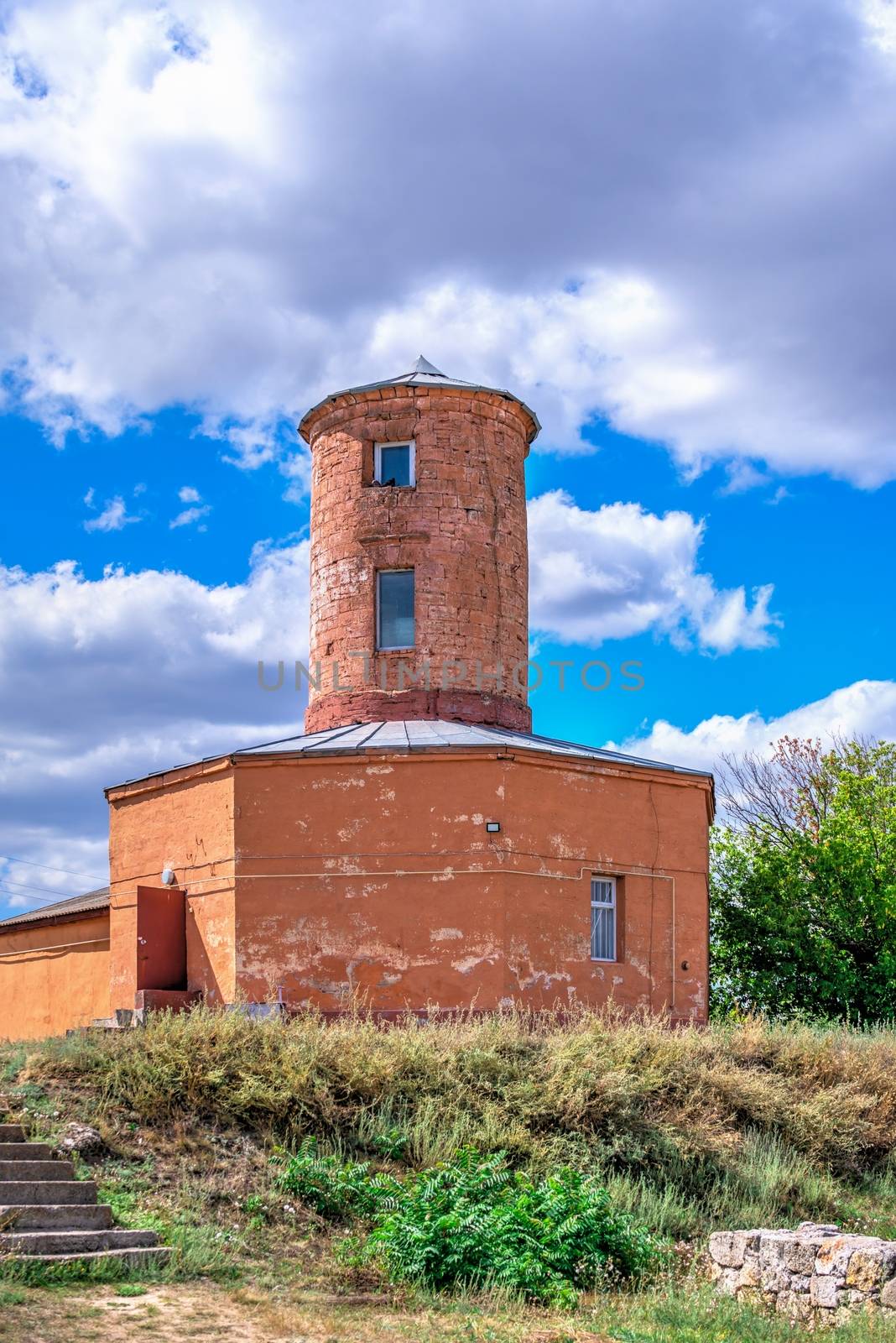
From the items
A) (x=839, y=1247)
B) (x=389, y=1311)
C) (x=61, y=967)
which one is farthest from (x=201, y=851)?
(x=839, y=1247)

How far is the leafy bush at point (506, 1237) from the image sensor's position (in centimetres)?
1136

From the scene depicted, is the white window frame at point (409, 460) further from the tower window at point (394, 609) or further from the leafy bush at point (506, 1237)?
the leafy bush at point (506, 1237)

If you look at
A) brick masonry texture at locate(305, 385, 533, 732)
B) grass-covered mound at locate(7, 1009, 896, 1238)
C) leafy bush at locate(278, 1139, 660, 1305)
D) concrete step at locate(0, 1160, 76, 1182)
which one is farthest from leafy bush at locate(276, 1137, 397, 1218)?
brick masonry texture at locate(305, 385, 533, 732)

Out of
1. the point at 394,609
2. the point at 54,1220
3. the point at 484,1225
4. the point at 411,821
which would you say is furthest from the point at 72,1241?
the point at 394,609

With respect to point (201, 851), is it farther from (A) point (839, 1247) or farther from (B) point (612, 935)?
(A) point (839, 1247)

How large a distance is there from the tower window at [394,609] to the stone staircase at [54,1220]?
11195 mm

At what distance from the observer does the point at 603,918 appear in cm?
1975

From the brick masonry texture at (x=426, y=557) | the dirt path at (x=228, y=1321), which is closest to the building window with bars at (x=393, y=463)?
the brick masonry texture at (x=426, y=557)

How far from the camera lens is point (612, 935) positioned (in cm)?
1983

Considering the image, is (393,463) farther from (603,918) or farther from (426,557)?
(603,918)

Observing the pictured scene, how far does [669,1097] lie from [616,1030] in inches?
49.4

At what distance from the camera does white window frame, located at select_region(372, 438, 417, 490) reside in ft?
74.8

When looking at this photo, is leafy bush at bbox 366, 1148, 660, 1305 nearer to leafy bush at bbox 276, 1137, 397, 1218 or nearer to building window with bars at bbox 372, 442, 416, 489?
leafy bush at bbox 276, 1137, 397, 1218

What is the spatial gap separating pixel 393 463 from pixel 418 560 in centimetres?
185
